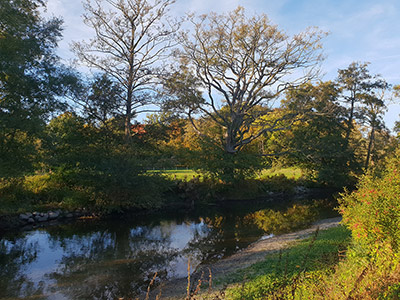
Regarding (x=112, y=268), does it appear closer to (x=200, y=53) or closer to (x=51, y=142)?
(x=51, y=142)

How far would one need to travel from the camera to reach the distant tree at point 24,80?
11516mm

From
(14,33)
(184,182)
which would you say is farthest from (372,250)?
(184,182)

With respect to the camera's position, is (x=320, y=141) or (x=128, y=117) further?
(x=320, y=141)

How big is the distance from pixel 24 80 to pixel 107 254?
835cm

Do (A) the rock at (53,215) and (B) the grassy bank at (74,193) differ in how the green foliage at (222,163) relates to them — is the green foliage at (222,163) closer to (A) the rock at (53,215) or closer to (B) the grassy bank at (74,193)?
(B) the grassy bank at (74,193)

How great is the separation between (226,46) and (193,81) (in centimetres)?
415

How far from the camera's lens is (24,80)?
12344mm

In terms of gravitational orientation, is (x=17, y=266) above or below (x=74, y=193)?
below

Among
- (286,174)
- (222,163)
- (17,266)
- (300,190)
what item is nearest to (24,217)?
(17,266)

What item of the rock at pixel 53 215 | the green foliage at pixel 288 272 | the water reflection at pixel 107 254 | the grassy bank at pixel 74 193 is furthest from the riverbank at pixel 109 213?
the green foliage at pixel 288 272

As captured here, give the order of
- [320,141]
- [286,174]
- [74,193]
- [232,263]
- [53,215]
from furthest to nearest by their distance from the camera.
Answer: [286,174] → [320,141] → [74,193] → [53,215] → [232,263]

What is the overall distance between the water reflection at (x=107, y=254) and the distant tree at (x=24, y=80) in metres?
3.71

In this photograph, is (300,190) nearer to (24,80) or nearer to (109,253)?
(109,253)

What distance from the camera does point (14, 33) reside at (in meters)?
12.5
